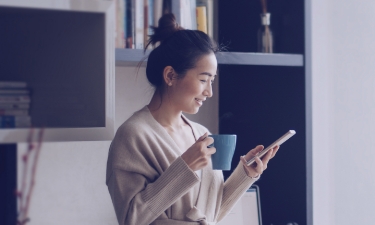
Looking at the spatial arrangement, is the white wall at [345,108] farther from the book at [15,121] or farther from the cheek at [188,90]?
the book at [15,121]

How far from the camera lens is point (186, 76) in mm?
1335

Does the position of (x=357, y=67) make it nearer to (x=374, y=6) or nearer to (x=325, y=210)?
(x=374, y=6)

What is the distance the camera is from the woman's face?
1.33 meters

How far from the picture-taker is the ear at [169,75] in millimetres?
1349

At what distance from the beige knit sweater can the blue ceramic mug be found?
0.09 m

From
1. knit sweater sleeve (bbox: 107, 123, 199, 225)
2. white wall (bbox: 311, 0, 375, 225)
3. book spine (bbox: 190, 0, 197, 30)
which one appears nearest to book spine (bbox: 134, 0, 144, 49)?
book spine (bbox: 190, 0, 197, 30)

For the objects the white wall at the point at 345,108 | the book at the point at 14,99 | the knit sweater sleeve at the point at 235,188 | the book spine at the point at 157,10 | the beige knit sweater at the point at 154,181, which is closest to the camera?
the book at the point at 14,99

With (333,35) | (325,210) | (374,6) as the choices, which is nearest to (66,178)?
(325,210)

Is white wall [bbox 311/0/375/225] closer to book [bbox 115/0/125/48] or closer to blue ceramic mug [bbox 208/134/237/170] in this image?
blue ceramic mug [bbox 208/134/237/170]

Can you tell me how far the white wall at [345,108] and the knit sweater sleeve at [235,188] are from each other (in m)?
0.44

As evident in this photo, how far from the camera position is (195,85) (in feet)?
4.36


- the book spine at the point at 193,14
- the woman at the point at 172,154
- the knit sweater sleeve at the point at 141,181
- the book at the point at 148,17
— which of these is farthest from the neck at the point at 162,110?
the book spine at the point at 193,14

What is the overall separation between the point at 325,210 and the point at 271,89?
0.46 meters

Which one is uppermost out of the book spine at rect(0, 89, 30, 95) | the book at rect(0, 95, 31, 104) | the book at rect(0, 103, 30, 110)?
the book spine at rect(0, 89, 30, 95)
